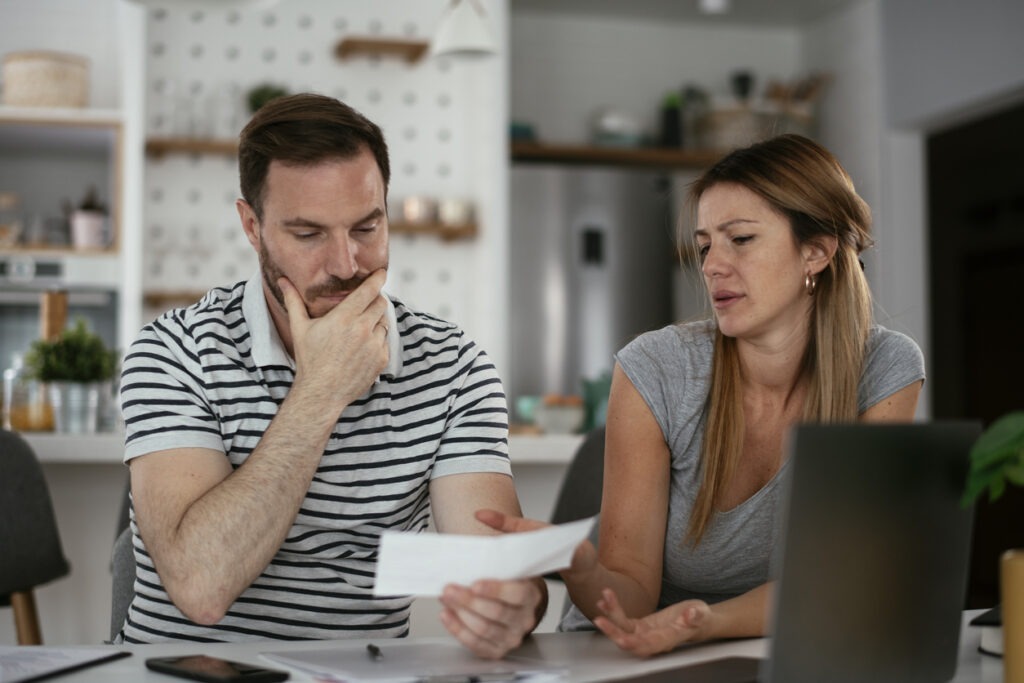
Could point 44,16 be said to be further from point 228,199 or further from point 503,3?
point 503,3

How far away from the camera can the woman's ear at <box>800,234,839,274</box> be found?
1.71 meters

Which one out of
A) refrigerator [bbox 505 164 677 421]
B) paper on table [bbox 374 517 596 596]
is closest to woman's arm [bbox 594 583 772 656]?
paper on table [bbox 374 517 596 596]

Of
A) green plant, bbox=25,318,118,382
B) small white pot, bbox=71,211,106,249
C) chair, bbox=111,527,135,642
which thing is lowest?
chair, bbox=111,527,135,642

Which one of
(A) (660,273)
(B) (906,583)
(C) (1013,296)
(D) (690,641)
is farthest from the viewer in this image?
(A) (660,273)

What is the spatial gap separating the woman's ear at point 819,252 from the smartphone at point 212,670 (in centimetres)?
100

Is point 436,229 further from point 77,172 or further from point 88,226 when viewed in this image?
point 77,172

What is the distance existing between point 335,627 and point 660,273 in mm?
3772

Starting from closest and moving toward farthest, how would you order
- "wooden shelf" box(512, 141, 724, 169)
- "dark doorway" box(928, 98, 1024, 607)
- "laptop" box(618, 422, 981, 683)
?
"laptop" box(618, 422, 981, 683)
"dark doorway" box(928, 98, 1024, 607)
"wooden shelf" box(512, 141, 724, 169)

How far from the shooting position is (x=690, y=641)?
129 centimetres

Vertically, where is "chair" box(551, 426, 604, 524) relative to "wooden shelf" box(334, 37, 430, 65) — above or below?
below

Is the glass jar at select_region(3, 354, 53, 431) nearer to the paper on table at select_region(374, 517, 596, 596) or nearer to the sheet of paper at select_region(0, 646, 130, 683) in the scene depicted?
the sheet of paper at select_region(0, 646, 130, 683)

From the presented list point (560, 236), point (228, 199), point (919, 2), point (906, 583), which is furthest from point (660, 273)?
point (906, 583)

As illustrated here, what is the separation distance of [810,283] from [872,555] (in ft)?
2.66

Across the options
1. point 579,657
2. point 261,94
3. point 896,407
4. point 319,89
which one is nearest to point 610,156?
point 319,89
